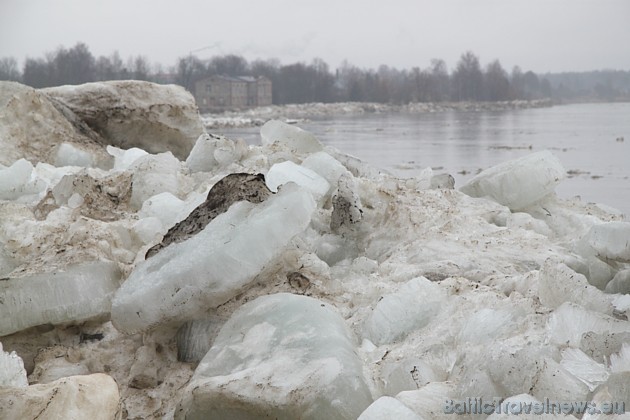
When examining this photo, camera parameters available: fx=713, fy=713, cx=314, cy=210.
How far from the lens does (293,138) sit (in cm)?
380

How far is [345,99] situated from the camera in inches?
2371

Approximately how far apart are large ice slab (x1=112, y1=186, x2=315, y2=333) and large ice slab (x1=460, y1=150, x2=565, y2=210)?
156cm

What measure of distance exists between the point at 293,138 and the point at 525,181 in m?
1.22

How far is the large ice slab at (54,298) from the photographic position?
2035 mm

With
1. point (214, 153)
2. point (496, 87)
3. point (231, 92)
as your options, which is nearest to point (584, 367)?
point (214, 153)

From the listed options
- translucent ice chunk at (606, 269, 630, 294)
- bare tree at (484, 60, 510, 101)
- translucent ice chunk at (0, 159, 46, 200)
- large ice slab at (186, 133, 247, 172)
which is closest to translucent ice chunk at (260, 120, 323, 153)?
large ice slab at (186, 133, 247, 172)

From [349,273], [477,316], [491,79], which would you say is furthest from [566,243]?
[491,79]

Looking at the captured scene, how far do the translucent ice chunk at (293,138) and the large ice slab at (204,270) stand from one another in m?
1.65

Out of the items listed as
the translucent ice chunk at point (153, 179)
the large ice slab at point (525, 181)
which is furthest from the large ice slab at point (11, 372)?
the large ice slab at point (525, 181)

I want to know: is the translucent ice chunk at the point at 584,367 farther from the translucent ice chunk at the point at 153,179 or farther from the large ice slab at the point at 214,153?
the large ice slab at the point at 214,153

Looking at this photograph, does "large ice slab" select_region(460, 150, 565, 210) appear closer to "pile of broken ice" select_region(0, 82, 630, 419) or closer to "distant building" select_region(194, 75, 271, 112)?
"pile of broken ice" select_region(0, 82, 630, 419)

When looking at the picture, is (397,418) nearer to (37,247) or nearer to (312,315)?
(312,315)

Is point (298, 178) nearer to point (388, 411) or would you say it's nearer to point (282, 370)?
point (282, 370)

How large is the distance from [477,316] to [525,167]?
5.61 ft
